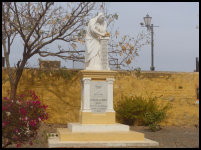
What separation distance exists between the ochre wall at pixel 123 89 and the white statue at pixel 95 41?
4.08 meters

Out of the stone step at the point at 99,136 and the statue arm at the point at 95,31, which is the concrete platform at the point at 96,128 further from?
the statue arm at the point at 95,31

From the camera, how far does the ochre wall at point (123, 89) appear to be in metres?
14.2

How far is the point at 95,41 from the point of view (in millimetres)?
10531

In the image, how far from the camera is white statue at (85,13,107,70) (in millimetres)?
10395

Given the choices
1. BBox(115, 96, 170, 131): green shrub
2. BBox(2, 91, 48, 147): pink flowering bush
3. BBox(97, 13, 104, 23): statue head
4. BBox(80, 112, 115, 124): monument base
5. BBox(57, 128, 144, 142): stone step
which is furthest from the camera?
BBox(115, 96, 170, 131): green shrub

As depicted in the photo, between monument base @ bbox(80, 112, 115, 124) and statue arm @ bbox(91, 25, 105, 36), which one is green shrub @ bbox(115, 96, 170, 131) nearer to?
monument base @ bbox(80, 112, 115, 124)

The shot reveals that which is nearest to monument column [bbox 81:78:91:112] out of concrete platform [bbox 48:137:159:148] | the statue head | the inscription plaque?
the inscription plaque

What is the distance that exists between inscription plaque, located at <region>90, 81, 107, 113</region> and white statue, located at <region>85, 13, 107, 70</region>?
554mm

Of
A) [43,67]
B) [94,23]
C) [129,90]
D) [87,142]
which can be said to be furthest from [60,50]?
[87,142]

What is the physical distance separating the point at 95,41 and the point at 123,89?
16.5 feet

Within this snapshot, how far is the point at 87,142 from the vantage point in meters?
8.74

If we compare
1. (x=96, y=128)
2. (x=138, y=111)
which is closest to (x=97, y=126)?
(x=96, y=128)

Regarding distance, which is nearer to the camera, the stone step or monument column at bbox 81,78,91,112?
the stone step

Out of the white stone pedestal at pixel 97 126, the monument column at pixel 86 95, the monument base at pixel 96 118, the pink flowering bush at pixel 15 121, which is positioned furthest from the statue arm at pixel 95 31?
the pink flowering bush at pixel 15 121
